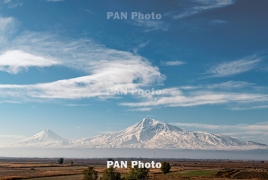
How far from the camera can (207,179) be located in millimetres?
114688

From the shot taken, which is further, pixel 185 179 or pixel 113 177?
pixel 185 179

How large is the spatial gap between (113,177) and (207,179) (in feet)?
181

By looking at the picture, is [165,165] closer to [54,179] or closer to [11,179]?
[54,179]

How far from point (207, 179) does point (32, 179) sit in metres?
63.5

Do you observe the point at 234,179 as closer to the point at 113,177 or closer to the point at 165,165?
the point at 165,165

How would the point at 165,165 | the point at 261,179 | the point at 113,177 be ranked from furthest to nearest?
the point at 165,165
the point at 261,179
the point at 113,177

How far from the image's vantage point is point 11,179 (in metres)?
99.8

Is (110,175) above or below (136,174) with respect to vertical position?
above

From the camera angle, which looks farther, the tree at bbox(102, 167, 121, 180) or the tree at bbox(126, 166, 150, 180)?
the tree at bbox(126, 166, 150, 180)

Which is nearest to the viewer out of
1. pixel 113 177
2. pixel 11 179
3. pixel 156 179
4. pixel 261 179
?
pixel 113 177

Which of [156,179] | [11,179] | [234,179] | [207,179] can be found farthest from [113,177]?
[234,179]

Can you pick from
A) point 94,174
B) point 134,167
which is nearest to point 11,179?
point 94,174

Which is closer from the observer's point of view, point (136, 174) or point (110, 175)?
point (110, 175)

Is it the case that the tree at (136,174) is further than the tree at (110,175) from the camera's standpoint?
Yes
